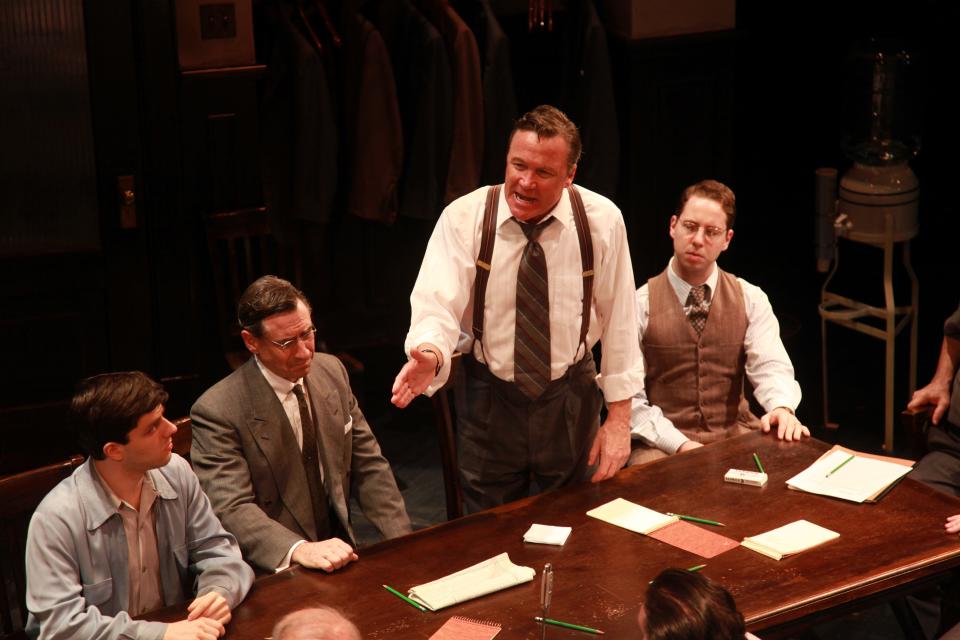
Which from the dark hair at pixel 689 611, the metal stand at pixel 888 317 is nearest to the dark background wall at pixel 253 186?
the metal stand at pixel 888 317

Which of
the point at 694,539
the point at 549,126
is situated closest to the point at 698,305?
the point at 549,126

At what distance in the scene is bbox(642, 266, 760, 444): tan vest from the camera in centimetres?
396

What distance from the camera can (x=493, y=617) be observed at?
2727 mm

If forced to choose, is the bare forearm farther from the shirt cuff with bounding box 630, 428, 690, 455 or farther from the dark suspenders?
the dark suspenders

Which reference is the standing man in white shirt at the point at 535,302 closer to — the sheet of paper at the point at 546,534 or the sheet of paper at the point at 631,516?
the sheet of paper at the point at 631,516

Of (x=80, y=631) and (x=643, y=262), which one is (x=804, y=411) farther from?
(x=80, y=631)

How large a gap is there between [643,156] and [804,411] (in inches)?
50.1

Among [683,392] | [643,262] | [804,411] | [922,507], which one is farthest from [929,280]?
[922,507]

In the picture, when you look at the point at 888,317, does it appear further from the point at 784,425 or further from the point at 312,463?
the point at 312,463

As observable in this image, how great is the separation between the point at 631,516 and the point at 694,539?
177mm

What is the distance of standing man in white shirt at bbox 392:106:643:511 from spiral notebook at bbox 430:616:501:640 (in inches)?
28.7

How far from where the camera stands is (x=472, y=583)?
2.83 m

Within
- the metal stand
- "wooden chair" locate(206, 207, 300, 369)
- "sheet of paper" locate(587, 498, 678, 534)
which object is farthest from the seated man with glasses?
"wooden chair" locate(206, 207, 300, 369)

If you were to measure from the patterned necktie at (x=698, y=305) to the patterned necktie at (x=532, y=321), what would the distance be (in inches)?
26.5
